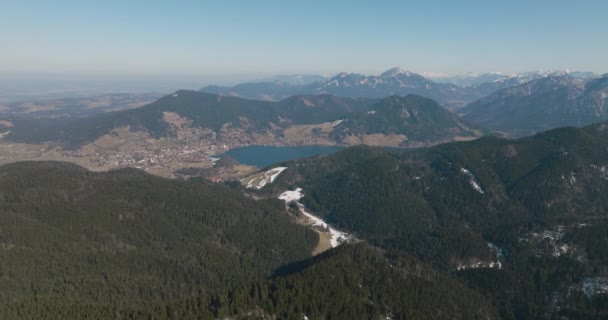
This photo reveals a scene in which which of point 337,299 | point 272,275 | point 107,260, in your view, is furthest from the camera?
point 272,275

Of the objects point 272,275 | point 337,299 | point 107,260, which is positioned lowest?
point 272,275

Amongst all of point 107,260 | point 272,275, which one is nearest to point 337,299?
point 272,275

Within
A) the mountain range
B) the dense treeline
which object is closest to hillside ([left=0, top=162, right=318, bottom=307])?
the mountain range

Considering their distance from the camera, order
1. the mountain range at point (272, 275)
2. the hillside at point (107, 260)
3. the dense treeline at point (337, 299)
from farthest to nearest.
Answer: the hillside at point (107, 260)
the mountain range at point (272, 275)
the dense treeline at point (337, 299)

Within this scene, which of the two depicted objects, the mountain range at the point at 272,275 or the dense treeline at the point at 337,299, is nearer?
the dense treeline at the point at 337,299

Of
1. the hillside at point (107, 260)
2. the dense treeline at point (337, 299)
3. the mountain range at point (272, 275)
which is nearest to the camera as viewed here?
the dense treeline at point (337, 299)

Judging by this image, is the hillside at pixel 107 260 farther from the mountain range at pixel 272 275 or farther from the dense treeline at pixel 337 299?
the dense treeline at pixel 337 299

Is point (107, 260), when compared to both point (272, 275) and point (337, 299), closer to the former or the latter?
point (272, 275)

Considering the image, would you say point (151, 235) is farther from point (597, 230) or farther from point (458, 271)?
point (597, 230)

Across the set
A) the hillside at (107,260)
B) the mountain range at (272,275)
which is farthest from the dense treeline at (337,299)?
the hillside at (107,260)

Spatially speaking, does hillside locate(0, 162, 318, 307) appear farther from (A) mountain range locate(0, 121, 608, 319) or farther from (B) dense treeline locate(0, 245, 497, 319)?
(B) dense treeline locate(0, 245, 497, 319)

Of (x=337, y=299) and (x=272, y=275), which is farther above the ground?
(x=337, y=299)
